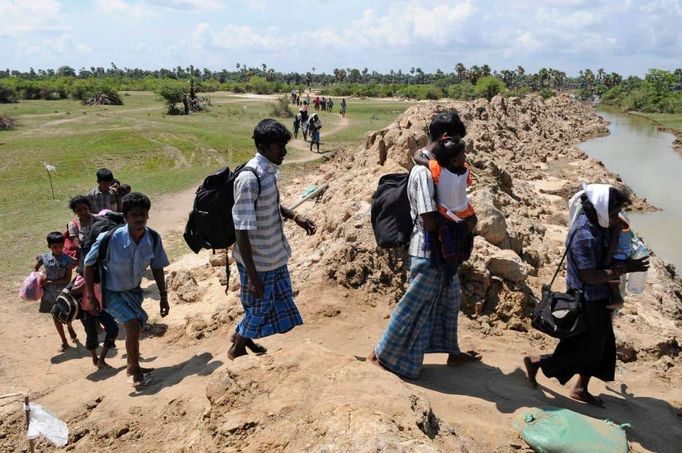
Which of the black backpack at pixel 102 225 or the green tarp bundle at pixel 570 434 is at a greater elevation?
the black backpack at pixel 102 225

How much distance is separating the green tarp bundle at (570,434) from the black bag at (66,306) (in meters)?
3.88

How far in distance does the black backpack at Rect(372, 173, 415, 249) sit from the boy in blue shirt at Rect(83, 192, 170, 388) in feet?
5.50

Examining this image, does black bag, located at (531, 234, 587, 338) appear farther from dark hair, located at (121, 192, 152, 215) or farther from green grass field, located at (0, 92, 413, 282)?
green grass field, located at (0, 92, 413, 282)

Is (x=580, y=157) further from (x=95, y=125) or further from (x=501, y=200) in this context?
(x=95, y=125)

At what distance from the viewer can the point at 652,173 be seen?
66.7ft

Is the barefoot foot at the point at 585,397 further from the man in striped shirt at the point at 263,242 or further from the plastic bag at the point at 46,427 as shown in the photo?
the plastic bag at the point at 46,427

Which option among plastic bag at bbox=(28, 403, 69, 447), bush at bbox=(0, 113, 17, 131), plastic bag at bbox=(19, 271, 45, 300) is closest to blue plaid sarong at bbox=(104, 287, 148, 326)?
plastic bag at bbox=(28, 403, 69, 447)

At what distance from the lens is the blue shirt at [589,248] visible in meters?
3.14

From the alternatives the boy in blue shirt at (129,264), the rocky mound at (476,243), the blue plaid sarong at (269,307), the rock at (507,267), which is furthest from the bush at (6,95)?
the rock at (507,267)

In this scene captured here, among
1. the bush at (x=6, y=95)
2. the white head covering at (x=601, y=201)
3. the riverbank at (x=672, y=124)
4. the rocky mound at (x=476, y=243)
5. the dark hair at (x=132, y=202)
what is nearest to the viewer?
the white head covering at (x=601, y=201)

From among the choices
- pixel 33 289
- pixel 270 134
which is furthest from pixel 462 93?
Answer: pixel 270 134

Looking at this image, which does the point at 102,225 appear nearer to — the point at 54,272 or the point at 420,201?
the point at 54,272

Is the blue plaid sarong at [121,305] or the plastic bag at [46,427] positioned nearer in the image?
the plastic bag at [46,427]

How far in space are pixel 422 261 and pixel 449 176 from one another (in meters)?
0.57
